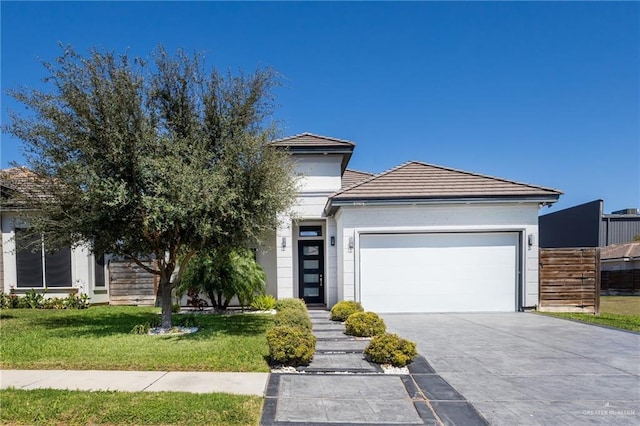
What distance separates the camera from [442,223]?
11430mm

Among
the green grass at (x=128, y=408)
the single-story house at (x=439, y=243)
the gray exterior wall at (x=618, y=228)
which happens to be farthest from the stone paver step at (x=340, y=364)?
the gray exterior wall at (x=618, y=228)

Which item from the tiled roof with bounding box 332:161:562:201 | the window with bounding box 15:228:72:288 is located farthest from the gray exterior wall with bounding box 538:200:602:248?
the window with bounding box 15:228:72:288

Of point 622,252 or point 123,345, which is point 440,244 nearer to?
point 123,345

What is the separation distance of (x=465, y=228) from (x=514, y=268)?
6.83 ft

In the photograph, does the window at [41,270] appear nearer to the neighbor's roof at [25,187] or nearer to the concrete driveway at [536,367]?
the neighbor's roof at [25,187]

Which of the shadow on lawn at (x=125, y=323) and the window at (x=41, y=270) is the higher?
the window at (x=41, y=270)

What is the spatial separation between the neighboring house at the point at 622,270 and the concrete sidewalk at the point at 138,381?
23836mm

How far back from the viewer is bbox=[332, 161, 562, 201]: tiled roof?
1120cm

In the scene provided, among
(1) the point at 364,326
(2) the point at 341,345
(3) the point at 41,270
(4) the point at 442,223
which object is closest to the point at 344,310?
(1) the point at 364,326

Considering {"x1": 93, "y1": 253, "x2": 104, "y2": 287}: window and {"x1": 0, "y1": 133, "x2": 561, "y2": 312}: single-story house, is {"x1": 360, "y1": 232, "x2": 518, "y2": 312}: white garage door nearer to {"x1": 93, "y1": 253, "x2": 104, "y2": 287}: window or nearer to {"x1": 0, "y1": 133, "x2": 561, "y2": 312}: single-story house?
{"x1": 0, "y1": 133, "x2": 561, "y2": 312}: single-story house

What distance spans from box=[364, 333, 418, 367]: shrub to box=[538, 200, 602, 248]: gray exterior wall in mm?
26839

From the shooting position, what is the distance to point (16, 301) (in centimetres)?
1234

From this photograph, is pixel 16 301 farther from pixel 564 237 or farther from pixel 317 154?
pixel 564 237

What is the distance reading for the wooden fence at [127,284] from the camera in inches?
511
